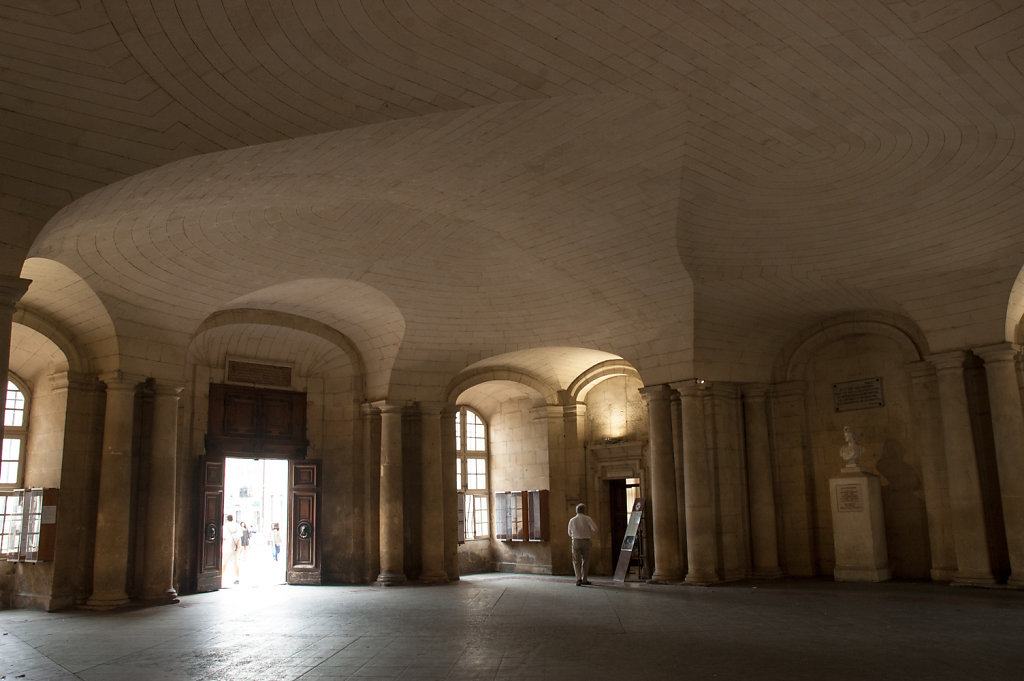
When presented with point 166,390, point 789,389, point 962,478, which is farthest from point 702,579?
point 166,390

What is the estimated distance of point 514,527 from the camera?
62.0ft

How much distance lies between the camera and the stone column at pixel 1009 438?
11.9m

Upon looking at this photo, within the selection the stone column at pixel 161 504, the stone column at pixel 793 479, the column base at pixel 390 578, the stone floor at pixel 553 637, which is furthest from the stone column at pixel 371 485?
the stone column at pixel 793 479

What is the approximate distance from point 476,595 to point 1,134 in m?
9.20

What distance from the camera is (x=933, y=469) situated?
44.3 ft

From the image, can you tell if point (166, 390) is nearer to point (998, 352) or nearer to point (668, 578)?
point (668, 578)

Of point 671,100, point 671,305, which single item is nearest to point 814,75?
point 671,100

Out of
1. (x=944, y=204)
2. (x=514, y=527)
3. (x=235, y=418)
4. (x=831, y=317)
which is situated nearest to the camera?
(x=944, y=204)

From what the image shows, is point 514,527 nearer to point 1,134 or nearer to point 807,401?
point 807,401

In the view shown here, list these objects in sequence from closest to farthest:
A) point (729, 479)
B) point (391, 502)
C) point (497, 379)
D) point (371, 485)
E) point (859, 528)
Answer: point (859, 528), point (729, 479), point (391, 502), point (371, 485), point (497, 379)

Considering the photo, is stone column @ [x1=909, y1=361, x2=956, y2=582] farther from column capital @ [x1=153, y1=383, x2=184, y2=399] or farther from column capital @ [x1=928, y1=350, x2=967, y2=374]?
column capital @ [x1=153, y1=383, x2=184, y2=399]

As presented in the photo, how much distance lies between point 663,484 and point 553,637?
6.52 m

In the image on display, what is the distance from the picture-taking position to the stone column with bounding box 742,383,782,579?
47.7ft

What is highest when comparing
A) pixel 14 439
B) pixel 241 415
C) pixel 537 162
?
pixel 537 162
